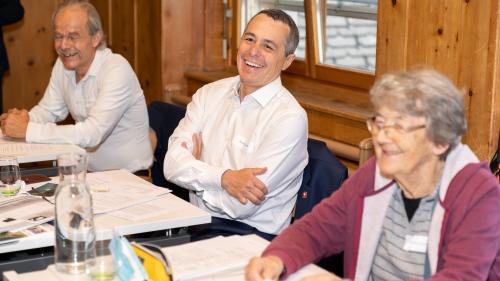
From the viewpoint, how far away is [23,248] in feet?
7.25

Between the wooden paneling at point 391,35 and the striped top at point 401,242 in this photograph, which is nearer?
the striped top at point 401,242

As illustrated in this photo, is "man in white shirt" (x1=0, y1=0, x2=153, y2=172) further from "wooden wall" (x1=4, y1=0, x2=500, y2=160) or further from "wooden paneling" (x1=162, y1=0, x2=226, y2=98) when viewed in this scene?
"wooden paneling" (x1=162, y1=0, x2=226, y2=98)

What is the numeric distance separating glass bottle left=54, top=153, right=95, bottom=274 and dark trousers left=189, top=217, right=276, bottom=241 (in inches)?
36.5

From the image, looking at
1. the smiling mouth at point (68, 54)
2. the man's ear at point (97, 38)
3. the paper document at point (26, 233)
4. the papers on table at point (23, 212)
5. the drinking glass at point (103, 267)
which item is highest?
the man's ear at point (97, 38)

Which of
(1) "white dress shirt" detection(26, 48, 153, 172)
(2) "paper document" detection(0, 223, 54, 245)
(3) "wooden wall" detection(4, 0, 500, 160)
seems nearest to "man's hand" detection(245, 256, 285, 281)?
(2) "paper document" detection(0, 223, 54, 245)

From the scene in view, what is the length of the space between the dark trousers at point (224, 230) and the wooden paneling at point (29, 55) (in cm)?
346

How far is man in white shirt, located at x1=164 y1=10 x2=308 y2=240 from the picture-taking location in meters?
2.82

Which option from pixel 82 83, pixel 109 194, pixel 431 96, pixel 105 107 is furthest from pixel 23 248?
pixel 82 83

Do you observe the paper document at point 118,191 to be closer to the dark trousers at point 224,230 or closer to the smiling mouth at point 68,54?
the dark trousers at point 224,230

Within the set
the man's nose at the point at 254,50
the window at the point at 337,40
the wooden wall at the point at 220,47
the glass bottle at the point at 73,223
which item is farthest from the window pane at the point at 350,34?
the glass bottle at the point at 73,223

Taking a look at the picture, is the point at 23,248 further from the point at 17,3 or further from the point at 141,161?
the point at 17,3

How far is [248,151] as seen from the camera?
2.95 metres

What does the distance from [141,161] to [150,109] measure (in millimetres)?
336

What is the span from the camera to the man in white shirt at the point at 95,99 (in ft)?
11.8
